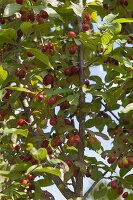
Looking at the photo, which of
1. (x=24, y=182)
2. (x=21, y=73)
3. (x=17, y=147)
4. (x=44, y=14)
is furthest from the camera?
(x=17, y=147)

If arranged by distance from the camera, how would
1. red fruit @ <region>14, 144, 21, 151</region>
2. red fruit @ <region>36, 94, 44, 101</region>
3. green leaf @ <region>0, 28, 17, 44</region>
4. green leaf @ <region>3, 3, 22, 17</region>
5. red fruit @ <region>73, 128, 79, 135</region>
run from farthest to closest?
red fruit @ <region>14, 144, 21, 151</region> → red fruit @ <region>36, 94, 44, 101</region> → red fruit @ <region>73, 128, 79, 135</region> → green leaf @ <region>0, 28, 17, 44</region> → green leaf @ <region>3, 3, 22, 17</region>

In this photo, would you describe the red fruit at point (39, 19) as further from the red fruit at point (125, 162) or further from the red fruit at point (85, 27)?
the red fruit at point (125, 162)

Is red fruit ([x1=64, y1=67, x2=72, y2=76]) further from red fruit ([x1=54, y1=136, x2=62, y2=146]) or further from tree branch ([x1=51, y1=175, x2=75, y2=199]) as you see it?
tree branch ([x1=51, y1=175, x2=75, y2=199])

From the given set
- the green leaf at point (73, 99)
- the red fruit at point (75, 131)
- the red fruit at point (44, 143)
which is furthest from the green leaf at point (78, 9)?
the red fruit at point (44, 143)

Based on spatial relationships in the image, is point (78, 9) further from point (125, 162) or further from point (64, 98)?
point (125, 162)

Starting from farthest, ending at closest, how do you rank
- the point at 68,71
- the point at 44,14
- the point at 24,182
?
1. the point at 44,14
2. the point at 68,71
3. the point at 24,182

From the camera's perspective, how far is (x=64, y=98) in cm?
362

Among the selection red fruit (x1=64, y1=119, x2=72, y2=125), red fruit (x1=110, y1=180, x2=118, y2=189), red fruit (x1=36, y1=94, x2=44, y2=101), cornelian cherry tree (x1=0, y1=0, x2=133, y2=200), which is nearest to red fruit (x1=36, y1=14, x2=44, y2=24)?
cornelian cherry tree (x1=0, y1=0, x2=133, y2=200)

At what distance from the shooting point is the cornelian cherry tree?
3.54 m

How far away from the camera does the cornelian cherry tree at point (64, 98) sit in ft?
11.6

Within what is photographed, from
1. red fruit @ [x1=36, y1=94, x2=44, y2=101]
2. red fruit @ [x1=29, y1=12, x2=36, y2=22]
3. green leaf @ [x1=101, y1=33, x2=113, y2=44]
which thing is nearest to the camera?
green leaf @ [x1=101, y1=33, x2=113, y2=44]

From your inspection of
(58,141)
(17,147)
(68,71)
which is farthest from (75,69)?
(17,147)

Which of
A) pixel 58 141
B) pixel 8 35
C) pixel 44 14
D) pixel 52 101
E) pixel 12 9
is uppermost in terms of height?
pixel 12 9

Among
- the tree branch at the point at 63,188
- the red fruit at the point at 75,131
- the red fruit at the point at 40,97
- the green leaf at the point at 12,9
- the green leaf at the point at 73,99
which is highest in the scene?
the green leaf at the point at 12,9
